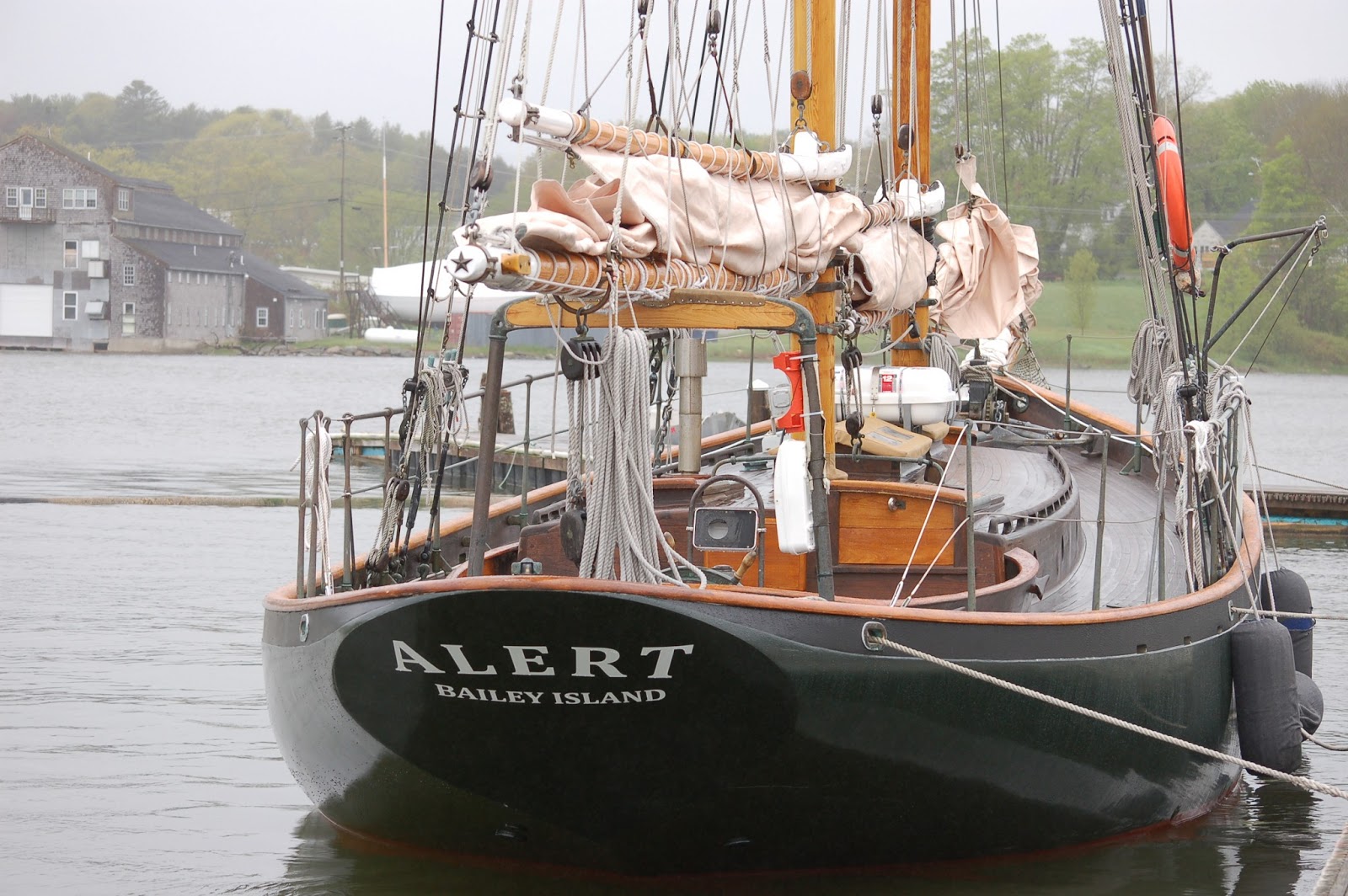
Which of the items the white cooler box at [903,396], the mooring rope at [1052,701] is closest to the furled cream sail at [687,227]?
the white cooler box at [903,396]

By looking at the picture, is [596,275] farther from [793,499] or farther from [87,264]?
[87,264]

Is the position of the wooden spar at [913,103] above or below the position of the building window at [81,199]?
below

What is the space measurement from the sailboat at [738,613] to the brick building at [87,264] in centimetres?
8371

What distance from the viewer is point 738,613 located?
6.46 metres

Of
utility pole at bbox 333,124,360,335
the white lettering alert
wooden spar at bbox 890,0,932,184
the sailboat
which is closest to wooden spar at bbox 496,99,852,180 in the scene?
the sailboat

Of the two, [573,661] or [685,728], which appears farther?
[685,728]

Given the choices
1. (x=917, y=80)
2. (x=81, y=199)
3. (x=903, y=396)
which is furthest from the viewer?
(x=81, y=199)

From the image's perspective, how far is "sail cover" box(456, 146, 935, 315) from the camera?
6.29 m

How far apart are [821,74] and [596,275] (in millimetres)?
3070

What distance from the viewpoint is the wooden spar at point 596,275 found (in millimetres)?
6000

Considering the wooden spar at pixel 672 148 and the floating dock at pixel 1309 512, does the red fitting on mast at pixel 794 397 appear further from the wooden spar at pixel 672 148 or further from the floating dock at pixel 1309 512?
the floating dock at pixel 1309 512

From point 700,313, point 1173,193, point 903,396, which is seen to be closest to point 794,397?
point 700,313

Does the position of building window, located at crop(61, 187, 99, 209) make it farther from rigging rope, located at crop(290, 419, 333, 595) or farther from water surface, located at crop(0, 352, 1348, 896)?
rigging rope, located at crop(290, 419, 333, 595)

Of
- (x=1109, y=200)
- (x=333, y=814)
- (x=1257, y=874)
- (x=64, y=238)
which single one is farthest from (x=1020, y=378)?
(x=64, y=238)
